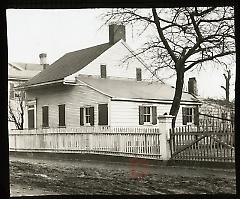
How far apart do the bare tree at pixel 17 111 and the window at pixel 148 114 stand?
620 mm

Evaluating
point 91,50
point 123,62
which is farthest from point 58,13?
point 123,62

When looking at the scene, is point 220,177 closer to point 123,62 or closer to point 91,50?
point 123,62

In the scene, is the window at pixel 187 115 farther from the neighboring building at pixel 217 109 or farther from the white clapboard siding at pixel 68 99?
the white clapboard siding at pixel 68 99

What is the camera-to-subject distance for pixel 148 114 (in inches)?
91.4

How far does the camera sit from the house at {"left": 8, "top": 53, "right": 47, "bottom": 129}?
2.29 meters

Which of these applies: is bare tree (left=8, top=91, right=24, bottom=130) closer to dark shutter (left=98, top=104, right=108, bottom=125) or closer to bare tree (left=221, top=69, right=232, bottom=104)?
dark shutter (left=98, top=104, right=108, bottom=125)

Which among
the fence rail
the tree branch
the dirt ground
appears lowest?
the dirt ground

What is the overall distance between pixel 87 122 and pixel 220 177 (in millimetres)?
742

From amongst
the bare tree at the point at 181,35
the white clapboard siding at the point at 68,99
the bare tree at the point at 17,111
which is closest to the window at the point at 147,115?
the bare tree at the point at 181,35

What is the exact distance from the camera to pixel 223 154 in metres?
2.30

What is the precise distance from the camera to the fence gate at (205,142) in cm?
230

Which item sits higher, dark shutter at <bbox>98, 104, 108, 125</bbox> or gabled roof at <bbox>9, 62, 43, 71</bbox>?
gabled roof at <bbox>9, 62, 43, 71</bbox>

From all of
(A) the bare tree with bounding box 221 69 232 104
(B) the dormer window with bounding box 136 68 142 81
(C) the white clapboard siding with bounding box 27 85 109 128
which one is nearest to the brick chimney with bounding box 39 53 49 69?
(C) the white clapboard siding with bounding box 27 85 109 128

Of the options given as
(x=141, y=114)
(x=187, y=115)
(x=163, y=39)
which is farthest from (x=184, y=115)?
(x=163, y=39)
